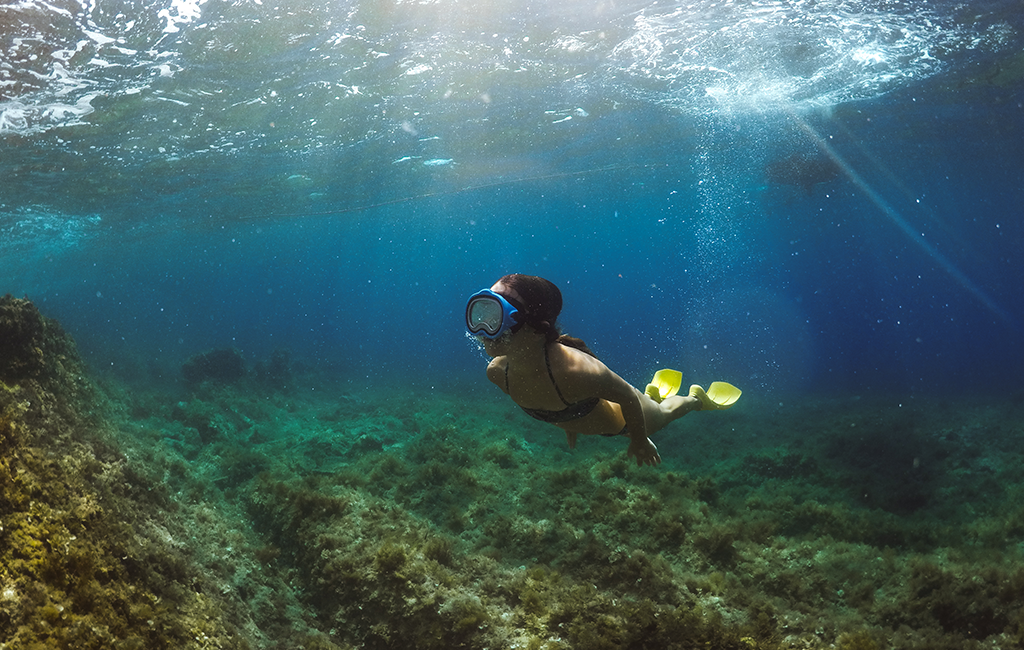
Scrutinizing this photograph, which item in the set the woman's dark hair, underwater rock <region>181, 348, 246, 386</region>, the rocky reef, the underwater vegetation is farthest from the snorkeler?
underwater rock <region>181, 348, 246, 386</region>

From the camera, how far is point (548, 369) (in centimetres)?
416

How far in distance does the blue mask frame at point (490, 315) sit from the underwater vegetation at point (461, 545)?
2.92 m

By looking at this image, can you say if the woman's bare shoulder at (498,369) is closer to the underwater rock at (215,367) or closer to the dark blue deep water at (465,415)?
the dark blue deep water at (465,415)

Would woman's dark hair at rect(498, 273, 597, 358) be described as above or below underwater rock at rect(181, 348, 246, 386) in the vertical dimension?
above

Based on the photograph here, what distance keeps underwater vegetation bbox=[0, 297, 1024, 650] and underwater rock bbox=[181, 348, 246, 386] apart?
10.4m

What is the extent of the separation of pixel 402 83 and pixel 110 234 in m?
33.4

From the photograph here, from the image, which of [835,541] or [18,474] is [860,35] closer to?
[835,541]

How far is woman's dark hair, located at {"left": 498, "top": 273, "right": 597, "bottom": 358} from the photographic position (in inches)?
156

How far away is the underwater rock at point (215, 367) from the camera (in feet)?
68.8

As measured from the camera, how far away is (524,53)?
1381 centimetres

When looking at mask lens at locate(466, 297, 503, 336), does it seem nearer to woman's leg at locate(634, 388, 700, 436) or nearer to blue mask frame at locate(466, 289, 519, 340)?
blue mask frame at locate(466, 289, 519, 340)

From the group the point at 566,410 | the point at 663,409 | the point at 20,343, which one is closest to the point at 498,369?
the point at 566,410

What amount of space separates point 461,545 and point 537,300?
4469 millimetres

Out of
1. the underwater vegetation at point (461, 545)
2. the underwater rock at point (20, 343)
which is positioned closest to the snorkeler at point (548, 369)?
the underwater vegetation at point (461, 545)
